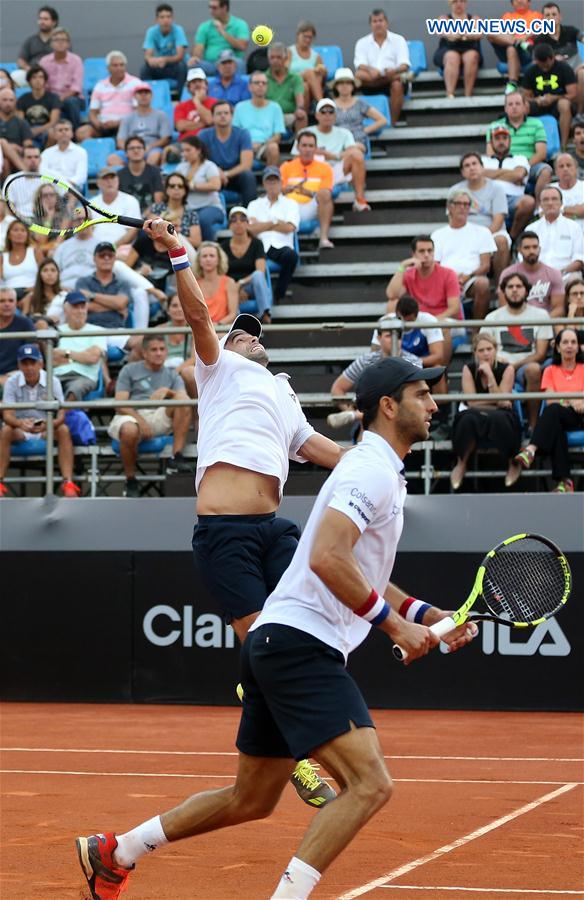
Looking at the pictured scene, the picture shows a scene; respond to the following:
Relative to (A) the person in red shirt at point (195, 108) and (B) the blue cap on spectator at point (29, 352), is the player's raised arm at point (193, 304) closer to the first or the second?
(B) the blue cap on spectator at point (29, 352)

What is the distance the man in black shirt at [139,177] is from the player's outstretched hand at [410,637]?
11.8 metres

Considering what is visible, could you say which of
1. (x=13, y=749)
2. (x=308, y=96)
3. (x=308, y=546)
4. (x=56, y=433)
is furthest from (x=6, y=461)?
(x=308, y=546)

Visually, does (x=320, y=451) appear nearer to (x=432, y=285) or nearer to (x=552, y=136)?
(x=432, y=285)

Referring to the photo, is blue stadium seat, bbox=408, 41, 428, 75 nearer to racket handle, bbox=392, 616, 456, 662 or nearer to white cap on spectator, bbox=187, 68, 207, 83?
white cap on spectator, bbox=187, 68, 207, 83

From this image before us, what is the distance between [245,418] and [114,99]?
12.3 metres

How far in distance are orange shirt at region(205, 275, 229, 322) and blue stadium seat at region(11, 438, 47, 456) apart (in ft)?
6.87

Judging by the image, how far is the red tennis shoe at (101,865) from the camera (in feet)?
15.6

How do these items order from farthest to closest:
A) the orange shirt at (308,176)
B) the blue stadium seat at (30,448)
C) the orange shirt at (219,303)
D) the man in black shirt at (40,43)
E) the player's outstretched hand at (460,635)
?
the man in black shirt at (40,43) → the orange shirt at (308,176) → the orange shirt at (219,303) → the blue stadium seat at (30,448) → the player's outstretched hand at (460,635)

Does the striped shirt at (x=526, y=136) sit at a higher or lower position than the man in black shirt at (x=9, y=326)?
higher

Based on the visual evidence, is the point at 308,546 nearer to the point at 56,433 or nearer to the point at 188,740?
the point at 188,740

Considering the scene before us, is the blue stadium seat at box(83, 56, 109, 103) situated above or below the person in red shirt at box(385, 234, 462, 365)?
above

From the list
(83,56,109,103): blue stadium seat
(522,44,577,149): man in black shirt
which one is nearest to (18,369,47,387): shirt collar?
(522,44,577,149): man in black shirt

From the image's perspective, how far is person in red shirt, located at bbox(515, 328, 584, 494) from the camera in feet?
36.0

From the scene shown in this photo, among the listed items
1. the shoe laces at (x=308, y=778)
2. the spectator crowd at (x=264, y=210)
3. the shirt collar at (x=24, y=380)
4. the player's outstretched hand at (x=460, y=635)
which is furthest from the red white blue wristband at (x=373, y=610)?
the shirt collar at (x=24, y=380)
